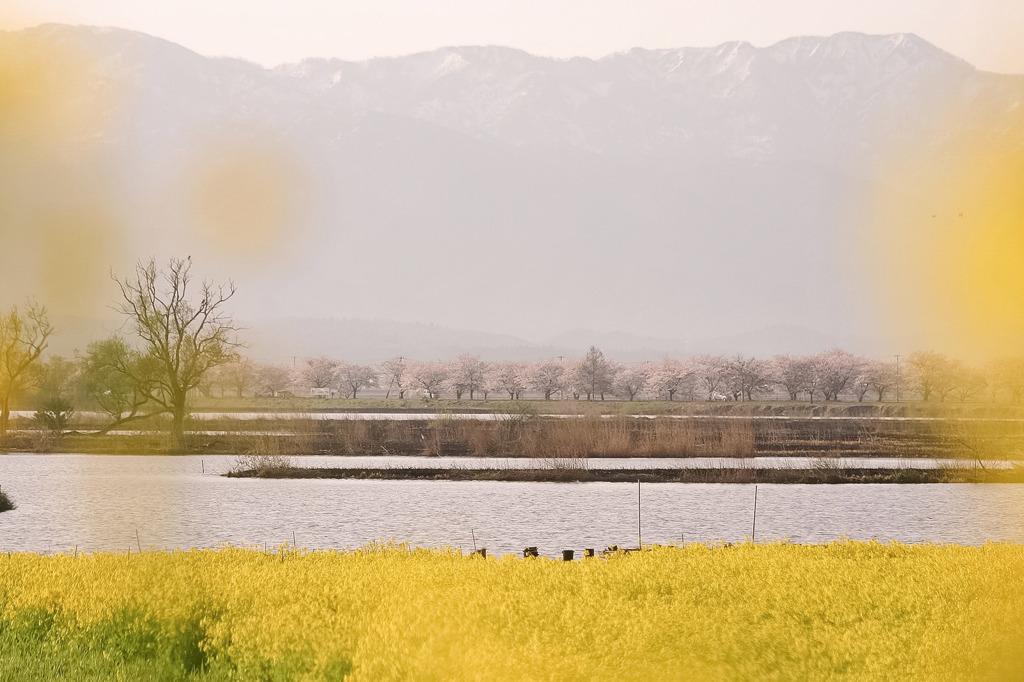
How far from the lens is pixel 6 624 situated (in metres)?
9.84

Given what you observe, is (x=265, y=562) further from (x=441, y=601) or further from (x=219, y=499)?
(x=219, y=499)

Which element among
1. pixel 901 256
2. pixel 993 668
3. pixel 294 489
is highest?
pixel 901 256

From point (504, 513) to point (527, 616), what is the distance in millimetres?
20837

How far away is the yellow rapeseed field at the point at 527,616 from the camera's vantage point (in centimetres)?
681

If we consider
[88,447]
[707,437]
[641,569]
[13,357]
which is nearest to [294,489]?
[13,357]

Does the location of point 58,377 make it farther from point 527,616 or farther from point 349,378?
point 349,378

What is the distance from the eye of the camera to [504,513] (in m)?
28.7

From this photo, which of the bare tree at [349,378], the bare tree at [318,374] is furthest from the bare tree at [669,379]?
the bare tree at [318,374]

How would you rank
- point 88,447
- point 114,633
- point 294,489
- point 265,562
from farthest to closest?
point 88,447
point 294,489
point 265,562
point 114,633

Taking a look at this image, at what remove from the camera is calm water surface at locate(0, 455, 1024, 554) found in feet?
75.0

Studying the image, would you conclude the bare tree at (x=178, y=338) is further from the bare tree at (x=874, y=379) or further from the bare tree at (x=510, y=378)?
the bare tree at (x=510, y=378)

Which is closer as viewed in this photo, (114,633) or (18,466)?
(114,633)

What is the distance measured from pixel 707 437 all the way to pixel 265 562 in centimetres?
4296

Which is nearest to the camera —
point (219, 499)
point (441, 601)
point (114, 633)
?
point (441, 601)
